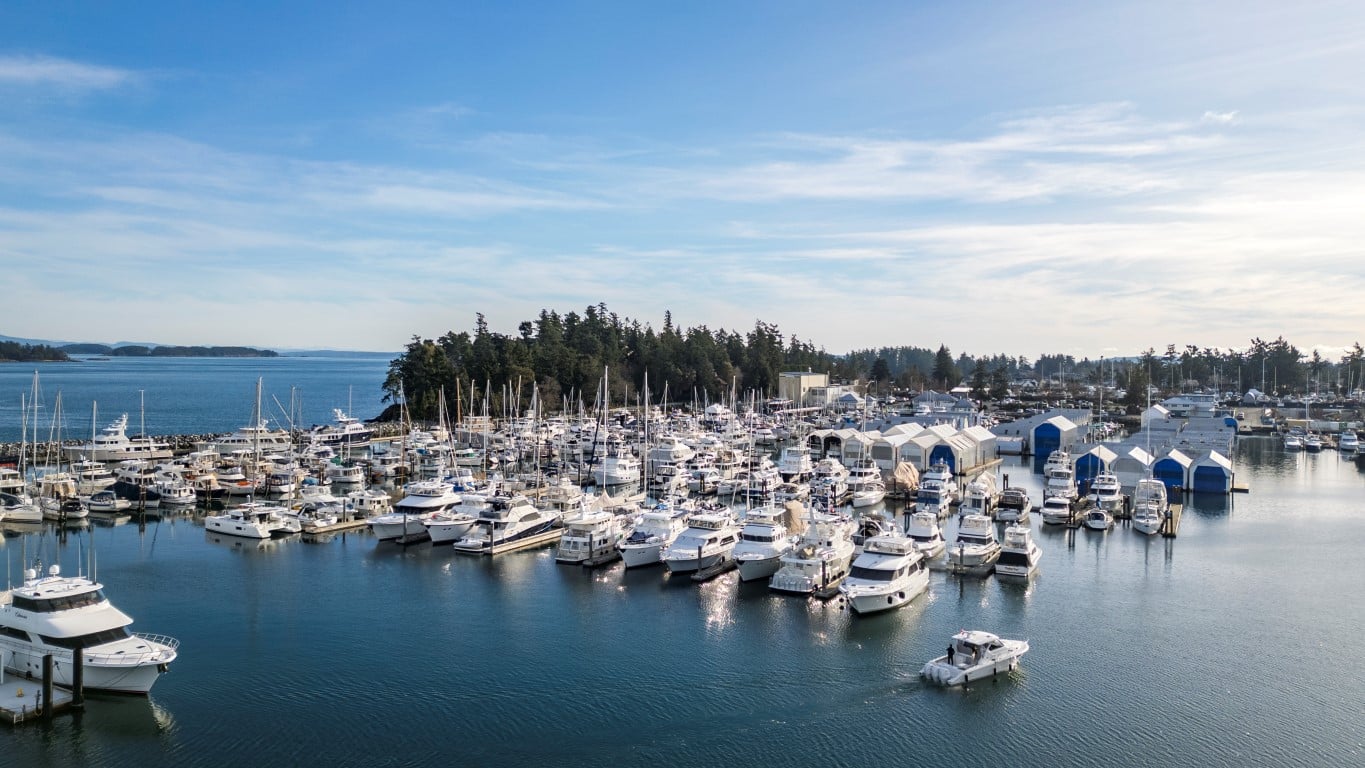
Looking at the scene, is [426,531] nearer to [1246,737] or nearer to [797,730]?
[797,730]

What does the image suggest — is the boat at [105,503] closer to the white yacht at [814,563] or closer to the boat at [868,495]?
the white yacht at [814,563]

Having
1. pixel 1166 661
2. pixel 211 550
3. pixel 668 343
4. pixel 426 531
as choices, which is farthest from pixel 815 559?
pixel 668 343

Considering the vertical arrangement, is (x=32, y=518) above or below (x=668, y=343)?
below

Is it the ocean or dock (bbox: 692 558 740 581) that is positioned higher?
dock (bbox: 692 558 740 581)

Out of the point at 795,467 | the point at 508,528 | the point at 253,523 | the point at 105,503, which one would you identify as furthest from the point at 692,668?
the point at 105,503

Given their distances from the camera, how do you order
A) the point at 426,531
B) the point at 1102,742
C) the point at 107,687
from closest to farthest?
the point at 1102,742 < the point at 107,687 < the point at 426,531

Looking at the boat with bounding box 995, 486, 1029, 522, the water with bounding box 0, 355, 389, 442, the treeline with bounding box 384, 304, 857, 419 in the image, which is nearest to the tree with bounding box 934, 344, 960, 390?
the treeline with bounding box 384, 304, 857, 419

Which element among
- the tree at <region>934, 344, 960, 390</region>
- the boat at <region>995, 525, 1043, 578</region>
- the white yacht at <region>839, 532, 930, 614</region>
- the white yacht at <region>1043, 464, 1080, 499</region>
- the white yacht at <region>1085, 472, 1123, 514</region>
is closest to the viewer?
the white yacht at <region>839, 532, 930, 614</region>

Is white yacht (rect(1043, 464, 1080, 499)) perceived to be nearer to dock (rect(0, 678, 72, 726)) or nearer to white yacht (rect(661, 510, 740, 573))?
white yacht (rect(661, 510, 740, 573))
